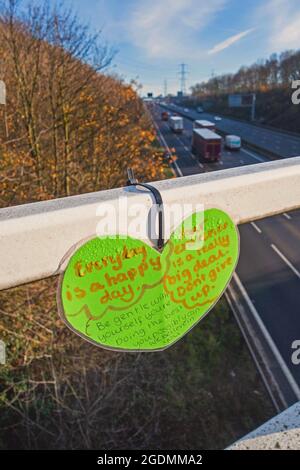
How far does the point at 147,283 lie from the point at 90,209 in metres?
0.22

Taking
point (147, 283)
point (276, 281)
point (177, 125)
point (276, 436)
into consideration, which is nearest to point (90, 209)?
point (147, 283)

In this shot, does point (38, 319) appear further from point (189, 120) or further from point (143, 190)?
point (189, 120)

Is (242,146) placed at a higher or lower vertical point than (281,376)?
higher

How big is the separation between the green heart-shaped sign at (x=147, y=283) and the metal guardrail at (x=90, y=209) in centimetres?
4

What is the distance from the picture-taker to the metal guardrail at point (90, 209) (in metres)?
0.60

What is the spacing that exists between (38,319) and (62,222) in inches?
191

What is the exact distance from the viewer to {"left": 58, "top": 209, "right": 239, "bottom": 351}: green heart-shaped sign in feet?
2.18

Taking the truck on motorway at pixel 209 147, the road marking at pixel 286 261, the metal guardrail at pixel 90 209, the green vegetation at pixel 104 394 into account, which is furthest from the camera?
the truck on motorway at pixel 209 147

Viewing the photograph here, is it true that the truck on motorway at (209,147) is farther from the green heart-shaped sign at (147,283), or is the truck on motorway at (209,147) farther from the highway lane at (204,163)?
the green heart-shaped sign at (147,283)

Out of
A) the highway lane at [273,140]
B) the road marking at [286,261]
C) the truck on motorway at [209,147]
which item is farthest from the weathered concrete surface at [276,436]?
the highway lane at [273,140]

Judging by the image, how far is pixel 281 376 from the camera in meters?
6.31

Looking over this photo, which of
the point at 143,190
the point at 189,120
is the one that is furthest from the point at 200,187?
the point at 189,120

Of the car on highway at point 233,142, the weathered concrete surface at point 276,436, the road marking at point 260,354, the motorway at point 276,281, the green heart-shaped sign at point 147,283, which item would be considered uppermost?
the car on highway at point 233,142

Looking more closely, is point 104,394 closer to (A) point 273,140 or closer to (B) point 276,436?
→ (B) point 276,436
